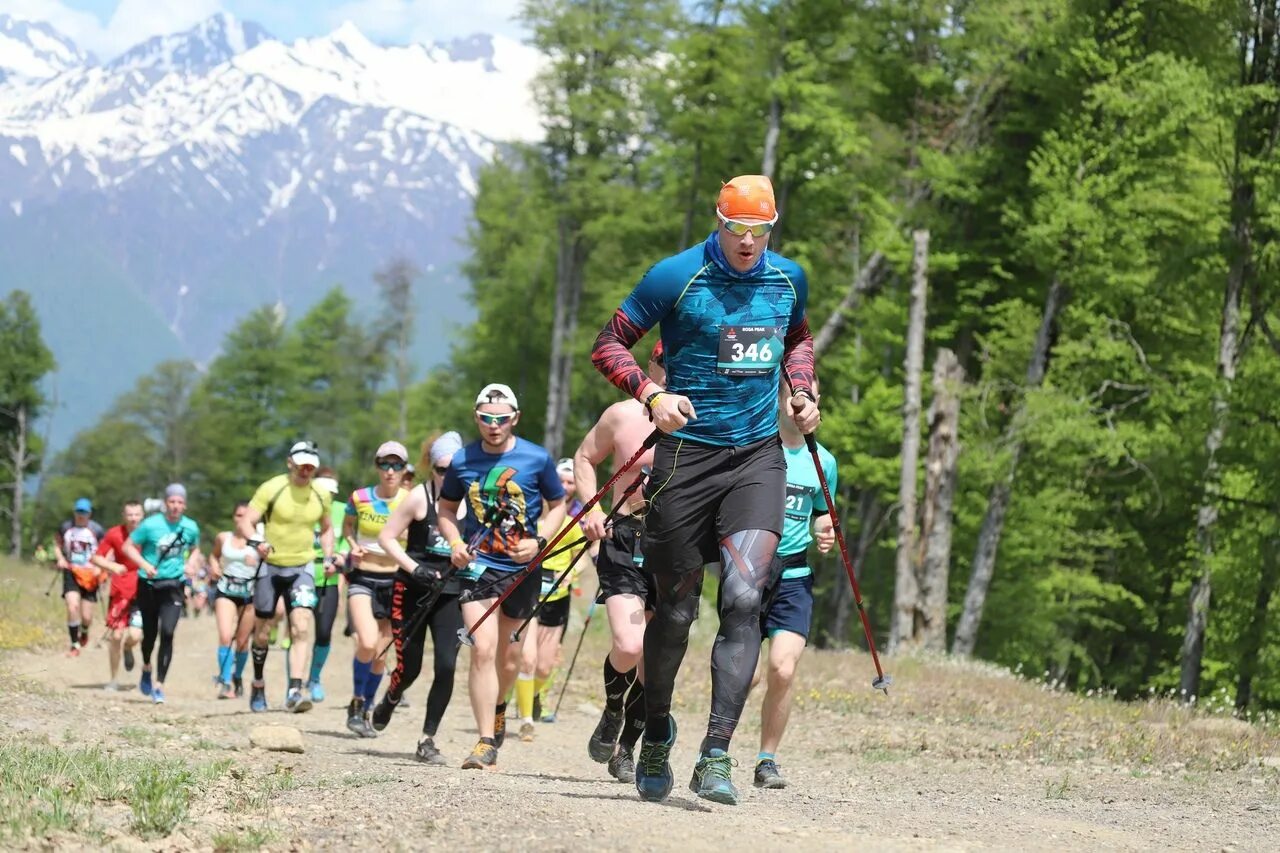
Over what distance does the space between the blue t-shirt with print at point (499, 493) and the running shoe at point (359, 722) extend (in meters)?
3.38

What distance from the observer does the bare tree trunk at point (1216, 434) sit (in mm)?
21922

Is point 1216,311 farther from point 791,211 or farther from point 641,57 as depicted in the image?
point 641,57

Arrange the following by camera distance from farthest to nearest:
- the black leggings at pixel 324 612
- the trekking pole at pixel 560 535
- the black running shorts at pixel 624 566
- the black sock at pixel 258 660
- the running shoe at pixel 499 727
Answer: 1. the black leggings at pixel 324 612
2. the black sock at pixel 258 660
3. the running shoe at pixel 499 727
4. the black running shorts at pixel 624 566
5. the trekking pole at pixel 560 535

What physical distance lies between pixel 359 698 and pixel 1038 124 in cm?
2101

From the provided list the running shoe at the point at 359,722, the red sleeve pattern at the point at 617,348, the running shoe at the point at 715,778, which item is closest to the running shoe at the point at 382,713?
the running shoe at the point at 359,722

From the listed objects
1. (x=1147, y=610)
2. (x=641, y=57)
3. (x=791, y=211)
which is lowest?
(x=1147, y=610)

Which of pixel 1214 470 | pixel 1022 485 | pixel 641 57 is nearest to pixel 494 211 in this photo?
pixel 641 57

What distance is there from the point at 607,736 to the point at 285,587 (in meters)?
6.43

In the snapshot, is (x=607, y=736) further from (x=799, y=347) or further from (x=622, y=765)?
(x=799, y=347)

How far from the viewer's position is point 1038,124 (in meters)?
30.8

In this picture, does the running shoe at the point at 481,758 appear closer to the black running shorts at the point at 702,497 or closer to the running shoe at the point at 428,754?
the running shoe at the point at 428,754

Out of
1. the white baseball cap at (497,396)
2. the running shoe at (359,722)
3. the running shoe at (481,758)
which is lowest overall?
the running shoe at (359,722)

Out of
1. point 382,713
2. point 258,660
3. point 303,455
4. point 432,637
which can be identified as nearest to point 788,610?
point 432,637

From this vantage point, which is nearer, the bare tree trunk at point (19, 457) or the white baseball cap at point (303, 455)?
the white baseball cap at point (303, 455)
